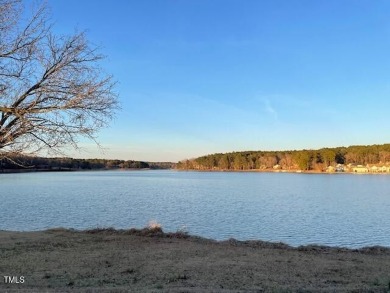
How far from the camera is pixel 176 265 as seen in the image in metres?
10.5


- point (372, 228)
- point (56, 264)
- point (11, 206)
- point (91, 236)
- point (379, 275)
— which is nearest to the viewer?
point (379, 275)

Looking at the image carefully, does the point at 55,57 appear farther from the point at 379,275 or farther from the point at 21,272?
the point at 379,275

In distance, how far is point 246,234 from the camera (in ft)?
71.5

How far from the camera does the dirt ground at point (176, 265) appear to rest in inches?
319

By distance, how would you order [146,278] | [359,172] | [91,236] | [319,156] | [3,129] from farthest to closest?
1. [319,156]
2. [359,172]
3. [91,236]
4. [146,278]
5. [3,129]

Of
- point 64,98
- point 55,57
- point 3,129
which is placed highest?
point 55,57

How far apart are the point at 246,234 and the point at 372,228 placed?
28.2 feet

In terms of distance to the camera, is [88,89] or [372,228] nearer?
[88,89]

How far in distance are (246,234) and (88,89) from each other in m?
15.8

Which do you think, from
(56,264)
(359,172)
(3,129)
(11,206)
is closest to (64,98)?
(3,129)

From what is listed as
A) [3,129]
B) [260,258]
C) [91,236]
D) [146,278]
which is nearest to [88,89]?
[3,129]

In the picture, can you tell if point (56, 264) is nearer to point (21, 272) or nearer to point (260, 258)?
point (21, 272)

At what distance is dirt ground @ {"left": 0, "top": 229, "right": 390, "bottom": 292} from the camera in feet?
26.6

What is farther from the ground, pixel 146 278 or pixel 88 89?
pixel 88 89
